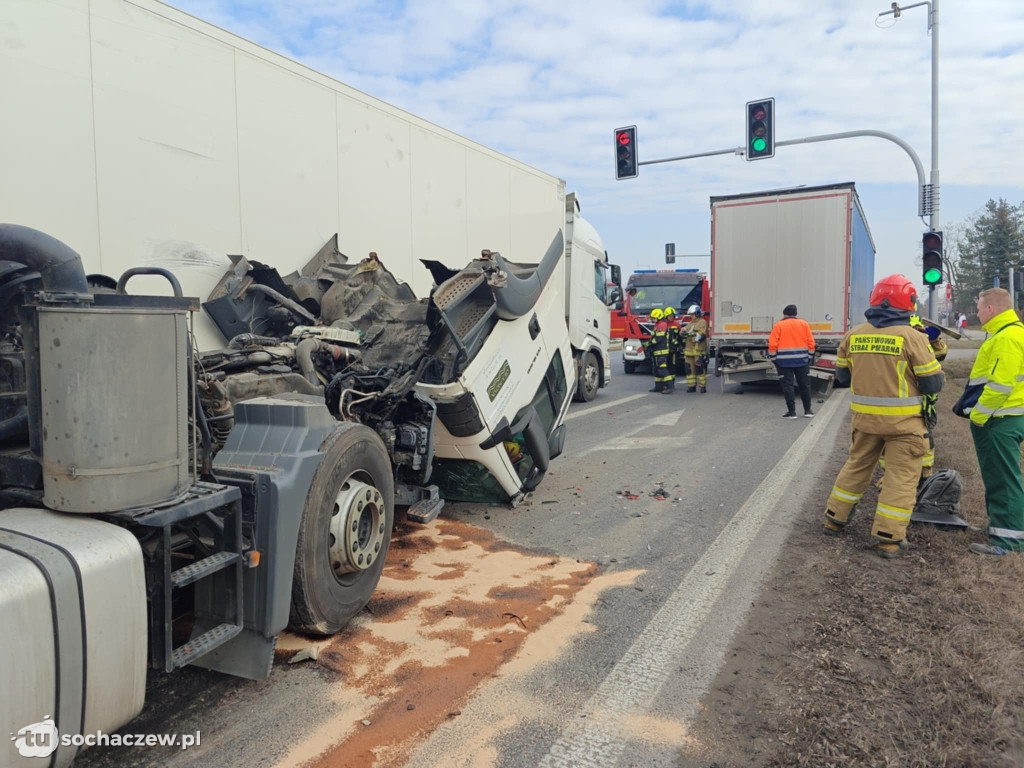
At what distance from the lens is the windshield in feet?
65.5

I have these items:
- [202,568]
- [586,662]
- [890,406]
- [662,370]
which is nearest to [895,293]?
[890,406]

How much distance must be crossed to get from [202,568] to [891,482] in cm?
417

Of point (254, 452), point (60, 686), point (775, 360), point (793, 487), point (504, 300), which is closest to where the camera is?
point (60, 686)

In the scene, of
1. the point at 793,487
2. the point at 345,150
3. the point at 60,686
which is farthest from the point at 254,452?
the point at 793,487

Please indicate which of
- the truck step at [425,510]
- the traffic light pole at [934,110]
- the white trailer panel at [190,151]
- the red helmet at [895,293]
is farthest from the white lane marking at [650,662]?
the traffic light pole at [934,110]

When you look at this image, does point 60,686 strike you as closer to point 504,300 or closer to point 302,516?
point 302,516

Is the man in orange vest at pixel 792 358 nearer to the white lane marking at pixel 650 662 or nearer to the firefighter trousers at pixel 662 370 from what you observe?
the firefighter trousers at pixel 662 370

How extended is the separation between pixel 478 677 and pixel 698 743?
0.95 metres

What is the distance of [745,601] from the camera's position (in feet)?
12.9

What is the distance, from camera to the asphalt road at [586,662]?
2.62 meters

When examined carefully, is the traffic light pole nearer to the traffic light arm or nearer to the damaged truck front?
the traffic light arm

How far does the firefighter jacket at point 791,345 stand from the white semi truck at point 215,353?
212 inches

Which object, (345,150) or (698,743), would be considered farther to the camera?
(345,150)

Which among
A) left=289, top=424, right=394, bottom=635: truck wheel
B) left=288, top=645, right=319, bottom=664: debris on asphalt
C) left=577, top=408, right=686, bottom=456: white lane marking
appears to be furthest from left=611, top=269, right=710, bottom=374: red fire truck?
left=288, top=645, right=319, bottom=664: debris on asphalt
